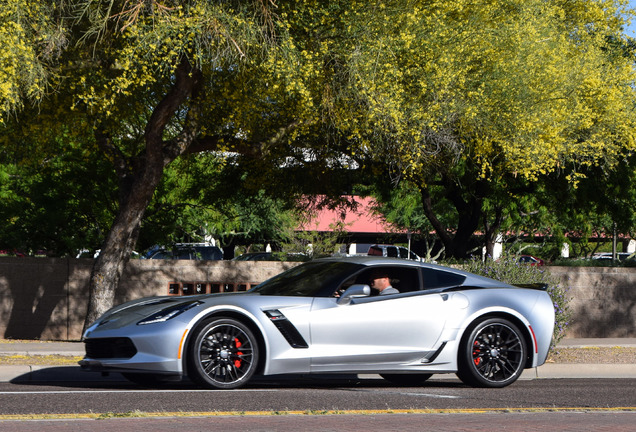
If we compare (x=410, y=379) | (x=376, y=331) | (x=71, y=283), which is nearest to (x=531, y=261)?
(x=71, y=283)

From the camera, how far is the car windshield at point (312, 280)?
919 centimetres

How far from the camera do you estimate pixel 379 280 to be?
9508mm

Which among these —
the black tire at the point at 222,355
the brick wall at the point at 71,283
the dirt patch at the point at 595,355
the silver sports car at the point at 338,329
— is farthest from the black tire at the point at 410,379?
the brick wall at the point at 71,283

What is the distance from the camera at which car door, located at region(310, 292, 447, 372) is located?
887 centimetres

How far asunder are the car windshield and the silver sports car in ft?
0.04

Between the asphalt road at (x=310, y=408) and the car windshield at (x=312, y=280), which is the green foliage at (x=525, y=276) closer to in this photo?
the asphalt road at (x=310, y=408)

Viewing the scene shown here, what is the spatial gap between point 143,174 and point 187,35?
123 inches

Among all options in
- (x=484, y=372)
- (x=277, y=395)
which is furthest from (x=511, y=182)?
(x=277, y=395)

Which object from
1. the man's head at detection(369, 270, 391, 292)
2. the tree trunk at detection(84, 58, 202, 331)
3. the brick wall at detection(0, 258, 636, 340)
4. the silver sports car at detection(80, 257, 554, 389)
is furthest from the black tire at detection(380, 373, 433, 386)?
the brick wall at detection(0, 258, 636, 340)

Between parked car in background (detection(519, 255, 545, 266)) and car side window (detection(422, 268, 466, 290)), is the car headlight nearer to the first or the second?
car side window (detection(422, 268, 466, 290))

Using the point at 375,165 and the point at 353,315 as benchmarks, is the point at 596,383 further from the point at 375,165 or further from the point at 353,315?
the point at 375,165

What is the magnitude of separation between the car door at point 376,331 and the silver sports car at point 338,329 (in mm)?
10

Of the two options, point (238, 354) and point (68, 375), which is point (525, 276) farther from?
point (68, 375)

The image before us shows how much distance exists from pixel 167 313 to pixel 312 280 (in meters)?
1.64
